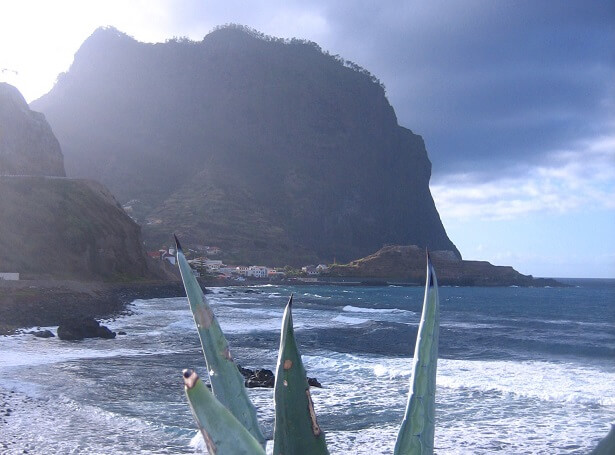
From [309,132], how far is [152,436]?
Answer: 13748cm

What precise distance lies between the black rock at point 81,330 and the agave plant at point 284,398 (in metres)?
21.5

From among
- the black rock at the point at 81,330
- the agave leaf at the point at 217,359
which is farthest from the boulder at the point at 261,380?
the agave leaf at the point at 217,359

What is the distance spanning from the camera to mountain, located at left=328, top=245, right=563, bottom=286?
102 m

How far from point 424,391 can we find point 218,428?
54cm

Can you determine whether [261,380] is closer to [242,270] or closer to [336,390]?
[336,390]

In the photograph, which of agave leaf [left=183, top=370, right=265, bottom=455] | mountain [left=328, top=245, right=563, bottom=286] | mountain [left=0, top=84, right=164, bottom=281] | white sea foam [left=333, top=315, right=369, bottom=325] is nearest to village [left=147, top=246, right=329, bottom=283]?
mountain [left=328, top=245, right=563, bottom=286]

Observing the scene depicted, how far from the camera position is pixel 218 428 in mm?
1014

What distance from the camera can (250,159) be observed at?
13512 cm

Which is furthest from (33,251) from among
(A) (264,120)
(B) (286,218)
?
(A) (264,120)

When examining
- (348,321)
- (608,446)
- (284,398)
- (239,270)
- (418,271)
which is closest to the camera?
(608,446)

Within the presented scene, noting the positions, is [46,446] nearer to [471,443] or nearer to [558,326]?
[471,443]

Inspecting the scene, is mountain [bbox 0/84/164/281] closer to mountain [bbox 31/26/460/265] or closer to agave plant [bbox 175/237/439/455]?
agave plant [bbox 175/237/439/455]

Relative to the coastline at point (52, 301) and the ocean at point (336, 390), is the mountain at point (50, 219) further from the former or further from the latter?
the ocean at point (336, 390)

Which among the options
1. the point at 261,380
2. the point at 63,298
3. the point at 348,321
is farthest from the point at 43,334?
the point at 348,321
